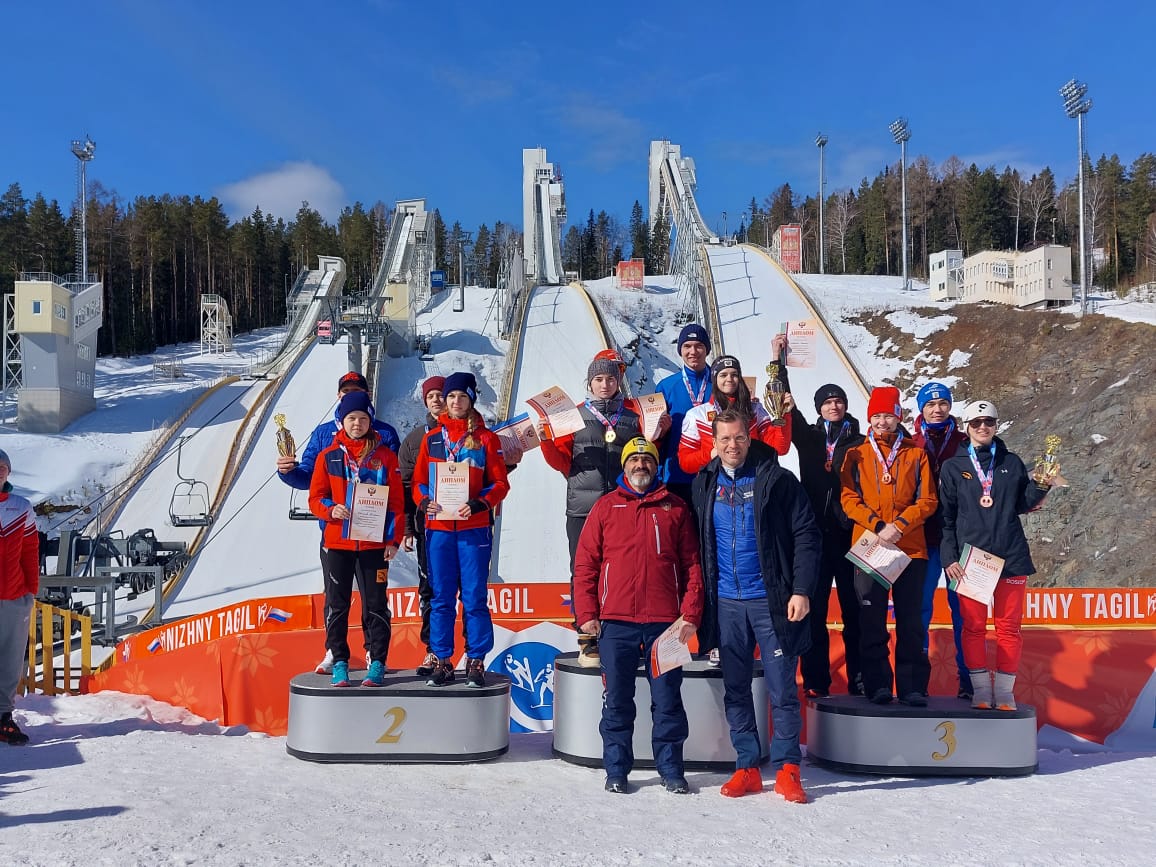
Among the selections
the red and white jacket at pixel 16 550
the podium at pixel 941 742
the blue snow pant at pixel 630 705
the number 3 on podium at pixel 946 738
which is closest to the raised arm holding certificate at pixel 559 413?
the blue snow pant at pixel 630 705

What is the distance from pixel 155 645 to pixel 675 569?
18.2ft

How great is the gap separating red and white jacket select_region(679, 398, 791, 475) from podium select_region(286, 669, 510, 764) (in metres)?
1.70

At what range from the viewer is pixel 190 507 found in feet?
59.8

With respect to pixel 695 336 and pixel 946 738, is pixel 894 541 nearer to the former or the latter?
pixel 946 738

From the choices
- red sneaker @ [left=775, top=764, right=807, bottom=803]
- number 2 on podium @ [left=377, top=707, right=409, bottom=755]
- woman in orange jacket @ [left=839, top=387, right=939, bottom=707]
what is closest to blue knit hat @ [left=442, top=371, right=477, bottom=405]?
number 2 on podium @ [left=377, top=707, right=409, bottom=755]

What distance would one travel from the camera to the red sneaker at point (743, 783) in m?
4.07

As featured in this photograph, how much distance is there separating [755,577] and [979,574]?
1.48m

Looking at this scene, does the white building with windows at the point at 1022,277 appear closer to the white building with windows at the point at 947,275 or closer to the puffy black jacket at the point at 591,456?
the white building with windows at the point at 947,275

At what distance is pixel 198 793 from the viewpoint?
379cm

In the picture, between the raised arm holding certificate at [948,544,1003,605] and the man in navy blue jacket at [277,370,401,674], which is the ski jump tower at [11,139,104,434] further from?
the raised arm holding certificate at [948,544,1003,605]

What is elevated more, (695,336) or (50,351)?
(50,351)

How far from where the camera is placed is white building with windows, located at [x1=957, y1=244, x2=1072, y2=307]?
96.1 ft

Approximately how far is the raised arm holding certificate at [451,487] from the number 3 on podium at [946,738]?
9.28 feet

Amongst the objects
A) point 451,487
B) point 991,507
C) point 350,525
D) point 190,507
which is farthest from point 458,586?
point 190,507
